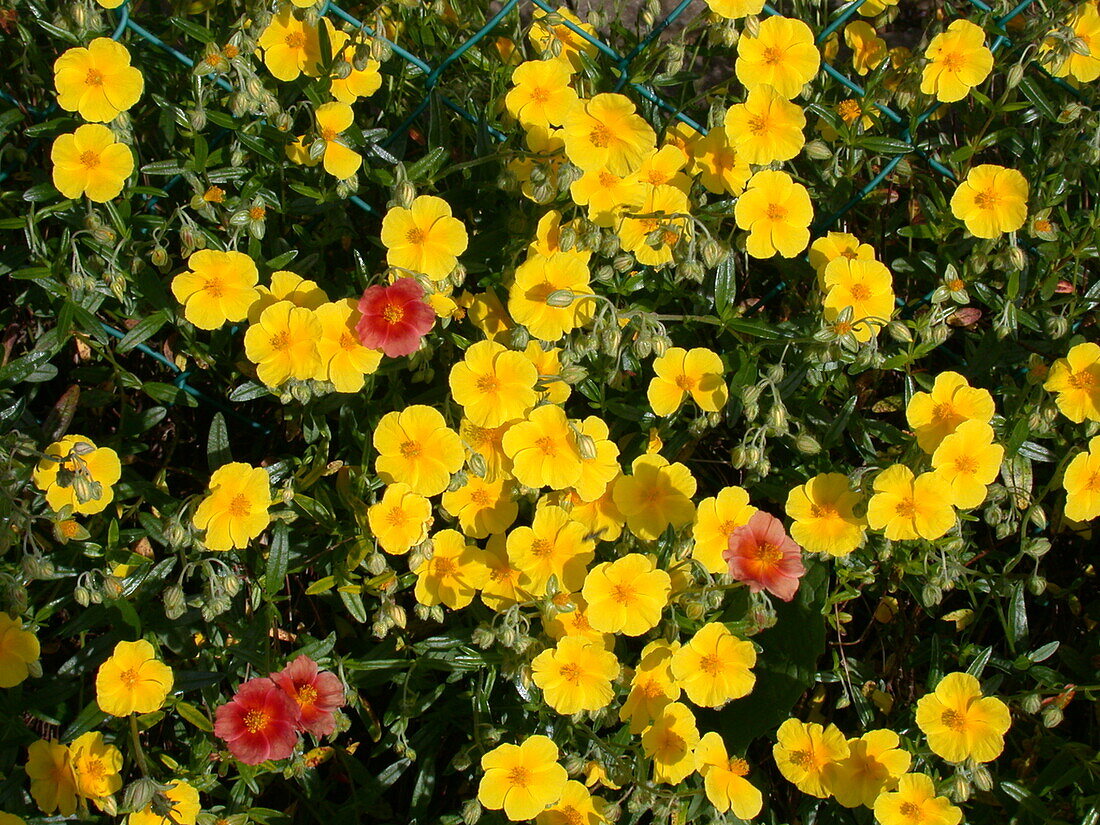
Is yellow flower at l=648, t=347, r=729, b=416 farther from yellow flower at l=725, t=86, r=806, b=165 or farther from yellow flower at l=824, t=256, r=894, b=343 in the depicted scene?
yellow flower at l=725, t=86, r=806, b=165

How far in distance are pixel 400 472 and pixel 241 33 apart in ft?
3.44

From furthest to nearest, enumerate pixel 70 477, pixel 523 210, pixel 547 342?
pixel 523 210
pixel 547 342
pixel 70 477

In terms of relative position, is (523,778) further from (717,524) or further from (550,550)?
(717,524)

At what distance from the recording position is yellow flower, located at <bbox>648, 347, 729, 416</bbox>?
240 cm

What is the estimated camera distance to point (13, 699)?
7.86ft

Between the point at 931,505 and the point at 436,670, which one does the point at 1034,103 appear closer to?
the point at 931,505

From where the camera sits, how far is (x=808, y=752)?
253 centimetres

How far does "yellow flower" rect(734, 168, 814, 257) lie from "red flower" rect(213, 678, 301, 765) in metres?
1.51

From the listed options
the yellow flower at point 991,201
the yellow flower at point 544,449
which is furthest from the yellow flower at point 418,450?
the yellow flower at point 991,201

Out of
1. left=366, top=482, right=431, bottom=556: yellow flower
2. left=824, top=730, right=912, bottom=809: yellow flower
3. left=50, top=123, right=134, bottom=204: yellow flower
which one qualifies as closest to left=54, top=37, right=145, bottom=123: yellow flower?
left=50, top=123, right=134, bottom=204: yellow flower

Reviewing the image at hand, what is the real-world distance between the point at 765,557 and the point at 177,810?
1432 mm

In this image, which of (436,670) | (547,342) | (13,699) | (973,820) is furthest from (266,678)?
(973,820)

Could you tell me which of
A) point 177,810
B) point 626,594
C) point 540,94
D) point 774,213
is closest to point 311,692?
point 177,810

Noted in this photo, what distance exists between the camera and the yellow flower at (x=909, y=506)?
230 cm
